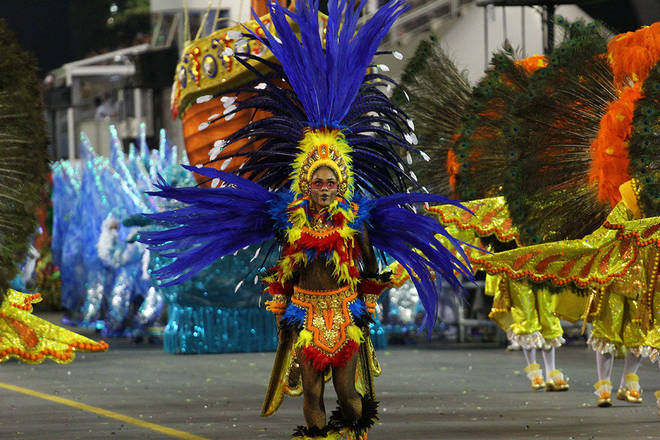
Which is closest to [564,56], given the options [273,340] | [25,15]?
[273,340]

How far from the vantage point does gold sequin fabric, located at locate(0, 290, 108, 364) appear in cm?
889

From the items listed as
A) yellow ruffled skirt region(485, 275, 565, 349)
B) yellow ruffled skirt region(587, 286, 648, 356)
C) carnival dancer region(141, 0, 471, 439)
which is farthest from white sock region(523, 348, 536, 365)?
carnival dancer region(141, 0, 471, 439)

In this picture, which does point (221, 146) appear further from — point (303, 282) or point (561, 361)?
point (561, 361)

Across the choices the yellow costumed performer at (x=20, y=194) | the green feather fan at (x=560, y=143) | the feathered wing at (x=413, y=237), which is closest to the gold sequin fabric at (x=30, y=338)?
the yellow costumed performer at (x=20, y=194)

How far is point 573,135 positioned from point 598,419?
200cm

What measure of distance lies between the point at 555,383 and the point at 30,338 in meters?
4.93

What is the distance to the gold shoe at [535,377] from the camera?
12.1m

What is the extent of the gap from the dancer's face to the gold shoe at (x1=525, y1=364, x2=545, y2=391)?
5.39m

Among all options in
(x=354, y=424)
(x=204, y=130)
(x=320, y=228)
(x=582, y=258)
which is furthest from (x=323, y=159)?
(x=204, y=130)

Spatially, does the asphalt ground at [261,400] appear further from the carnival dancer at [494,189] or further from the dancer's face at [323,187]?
the dancer's face at [323,187]

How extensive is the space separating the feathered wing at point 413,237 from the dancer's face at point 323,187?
0.20m

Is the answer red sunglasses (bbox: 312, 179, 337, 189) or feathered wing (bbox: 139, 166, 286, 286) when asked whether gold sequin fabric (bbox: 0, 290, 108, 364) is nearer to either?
feathered wing (bbox: 139, 166, 286, 286)

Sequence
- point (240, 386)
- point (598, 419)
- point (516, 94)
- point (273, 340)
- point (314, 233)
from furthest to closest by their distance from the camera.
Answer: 1. point (273, 340)
2. point (240, 386)
3. point (516, 94)
4. point (598, 419)
5. point (314, 233)

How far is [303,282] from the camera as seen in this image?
23.9ft
